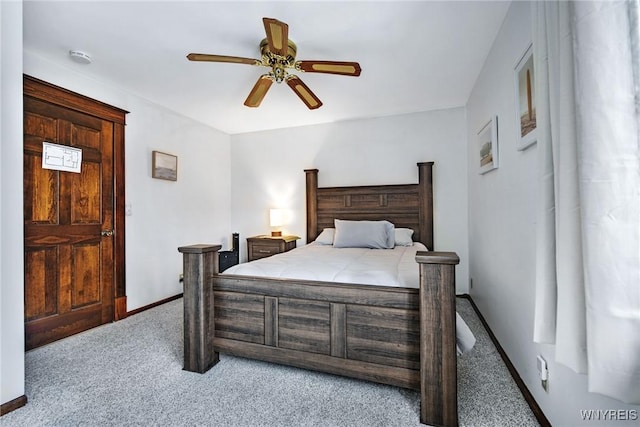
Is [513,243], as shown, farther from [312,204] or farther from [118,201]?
[118,201]

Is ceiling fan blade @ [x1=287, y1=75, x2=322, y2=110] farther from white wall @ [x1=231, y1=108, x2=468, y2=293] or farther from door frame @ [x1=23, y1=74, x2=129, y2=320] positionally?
door frame @ [x1=23, y1=74, x2=129, y2=320]

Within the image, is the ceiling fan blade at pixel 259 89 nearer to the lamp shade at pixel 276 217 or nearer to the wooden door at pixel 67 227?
the wooden door at pixel 67 227

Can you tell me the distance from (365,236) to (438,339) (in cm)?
194

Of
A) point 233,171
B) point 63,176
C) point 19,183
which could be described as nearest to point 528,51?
point 19,183

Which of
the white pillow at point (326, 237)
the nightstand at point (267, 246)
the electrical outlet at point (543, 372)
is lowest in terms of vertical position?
the electrical outlet at point (543, 372)

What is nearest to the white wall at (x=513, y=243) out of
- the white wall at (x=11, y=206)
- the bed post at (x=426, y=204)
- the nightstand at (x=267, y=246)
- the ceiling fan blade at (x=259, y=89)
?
the bed post at (x=426, y=204)

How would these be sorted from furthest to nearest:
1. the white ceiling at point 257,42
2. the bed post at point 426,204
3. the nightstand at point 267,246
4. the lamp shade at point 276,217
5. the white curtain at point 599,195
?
the lamp shade at point 276,217
the nightstand at point 267,246
the bed post at point 426,204
the white ceiling at point 257,42
the white curtain at point 599,195

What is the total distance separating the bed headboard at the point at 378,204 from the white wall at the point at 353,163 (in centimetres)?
14

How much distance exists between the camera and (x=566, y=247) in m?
0.91

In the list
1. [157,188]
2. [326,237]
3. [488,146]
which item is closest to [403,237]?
[326,237]

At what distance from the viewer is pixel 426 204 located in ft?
12.3

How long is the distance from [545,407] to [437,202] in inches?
105

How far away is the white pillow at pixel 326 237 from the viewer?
3766 mm

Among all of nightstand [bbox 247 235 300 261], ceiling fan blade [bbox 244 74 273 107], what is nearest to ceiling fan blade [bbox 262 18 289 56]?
ceiling fan blade [bbox 244 74 273 107]
